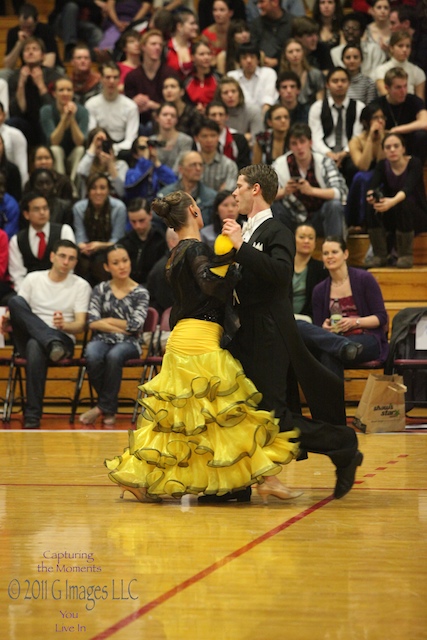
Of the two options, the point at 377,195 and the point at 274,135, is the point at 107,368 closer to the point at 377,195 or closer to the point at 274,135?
the point at 377,195

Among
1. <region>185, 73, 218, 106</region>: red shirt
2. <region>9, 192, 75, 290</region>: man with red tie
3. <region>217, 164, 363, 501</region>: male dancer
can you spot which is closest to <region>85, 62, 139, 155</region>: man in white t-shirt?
<region>185, 73, 218, 106</region>: red shirt

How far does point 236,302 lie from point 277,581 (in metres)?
1.72

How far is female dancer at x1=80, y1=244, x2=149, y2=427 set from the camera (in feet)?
28.0

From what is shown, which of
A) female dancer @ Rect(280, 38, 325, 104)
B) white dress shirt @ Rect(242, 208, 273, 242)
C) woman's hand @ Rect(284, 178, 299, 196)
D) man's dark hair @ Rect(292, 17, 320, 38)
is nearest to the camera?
white dress shirt @ Rect(242, 208, 273, 242)

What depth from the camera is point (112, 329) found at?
28.7ft

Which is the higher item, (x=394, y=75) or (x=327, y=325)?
(x=394, y=75)

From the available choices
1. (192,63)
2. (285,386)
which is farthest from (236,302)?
(192,63)

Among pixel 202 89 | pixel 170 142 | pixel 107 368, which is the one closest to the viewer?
pixel 107 368

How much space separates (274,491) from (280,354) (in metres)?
0.65

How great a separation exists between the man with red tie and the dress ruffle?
4.51 meters

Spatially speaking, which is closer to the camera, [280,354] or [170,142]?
[280,354]

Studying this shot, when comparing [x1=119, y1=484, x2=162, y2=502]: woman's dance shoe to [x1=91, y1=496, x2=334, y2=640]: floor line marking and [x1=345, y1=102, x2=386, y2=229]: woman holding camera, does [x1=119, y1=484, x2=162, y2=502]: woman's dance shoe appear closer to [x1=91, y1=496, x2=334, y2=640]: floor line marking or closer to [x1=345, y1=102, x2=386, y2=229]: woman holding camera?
[x1=91, y1=496, x2=334, y2=640]: floor line marking

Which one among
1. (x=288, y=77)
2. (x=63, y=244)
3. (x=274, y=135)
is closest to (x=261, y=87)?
(x=288, y=77)

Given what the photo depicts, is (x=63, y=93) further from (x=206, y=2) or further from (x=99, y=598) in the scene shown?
(x=99, y=598)
